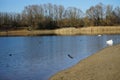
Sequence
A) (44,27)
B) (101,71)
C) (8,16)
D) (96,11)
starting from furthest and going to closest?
1. (8,16)
2. (96,11)
3. (44,27)
4. (101,71)

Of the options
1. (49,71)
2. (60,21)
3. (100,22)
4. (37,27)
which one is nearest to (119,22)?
(100,22)

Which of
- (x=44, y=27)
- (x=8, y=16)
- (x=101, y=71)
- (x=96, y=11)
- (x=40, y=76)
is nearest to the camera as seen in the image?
(x=101, y=71)

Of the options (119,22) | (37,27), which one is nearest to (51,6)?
(37,27)

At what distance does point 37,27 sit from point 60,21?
43.2ft

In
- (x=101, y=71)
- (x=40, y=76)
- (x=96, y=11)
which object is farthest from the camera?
(x=96, y=11)

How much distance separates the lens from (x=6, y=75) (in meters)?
17.3

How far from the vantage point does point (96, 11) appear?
11812cm

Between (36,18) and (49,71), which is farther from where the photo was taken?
(36,18)

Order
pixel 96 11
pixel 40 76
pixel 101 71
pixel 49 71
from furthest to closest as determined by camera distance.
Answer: pixel 96 11 < pixel 49 71 < pixel 40 76 < pixel 101 71

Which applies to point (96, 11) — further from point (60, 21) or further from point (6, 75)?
point (6, 75)

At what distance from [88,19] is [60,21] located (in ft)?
41.7

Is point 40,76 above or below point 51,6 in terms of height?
below

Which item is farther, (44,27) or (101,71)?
(44,27)

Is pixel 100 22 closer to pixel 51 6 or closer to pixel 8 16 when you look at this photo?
pixel 51 6
